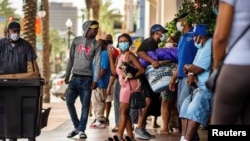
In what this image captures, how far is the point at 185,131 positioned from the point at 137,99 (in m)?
1.72

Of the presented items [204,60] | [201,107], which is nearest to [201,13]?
[204,60]

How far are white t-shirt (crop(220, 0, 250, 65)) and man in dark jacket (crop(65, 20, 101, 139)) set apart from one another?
757 centimetres

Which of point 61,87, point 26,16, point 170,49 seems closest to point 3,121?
point 170,49

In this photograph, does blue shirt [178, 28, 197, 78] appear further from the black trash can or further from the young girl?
the black trash can

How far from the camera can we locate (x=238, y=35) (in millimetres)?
3795

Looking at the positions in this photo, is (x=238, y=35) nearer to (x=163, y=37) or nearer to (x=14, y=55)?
(x=14, y=55)

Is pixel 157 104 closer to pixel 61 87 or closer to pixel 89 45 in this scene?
pixel 89 45

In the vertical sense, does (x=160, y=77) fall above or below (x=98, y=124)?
above

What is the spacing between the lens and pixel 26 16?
25703mm

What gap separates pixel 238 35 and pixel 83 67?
7.74m

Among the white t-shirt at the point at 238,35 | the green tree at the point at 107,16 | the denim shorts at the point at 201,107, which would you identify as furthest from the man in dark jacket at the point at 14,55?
the green tree at the point at 107,16

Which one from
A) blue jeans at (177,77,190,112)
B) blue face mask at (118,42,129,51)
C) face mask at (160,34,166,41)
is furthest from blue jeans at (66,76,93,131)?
blue jeans at (177,77,190,112)

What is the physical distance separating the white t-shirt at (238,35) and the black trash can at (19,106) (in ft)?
18.4

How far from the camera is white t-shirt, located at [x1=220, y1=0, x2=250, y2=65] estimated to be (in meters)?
3.74
